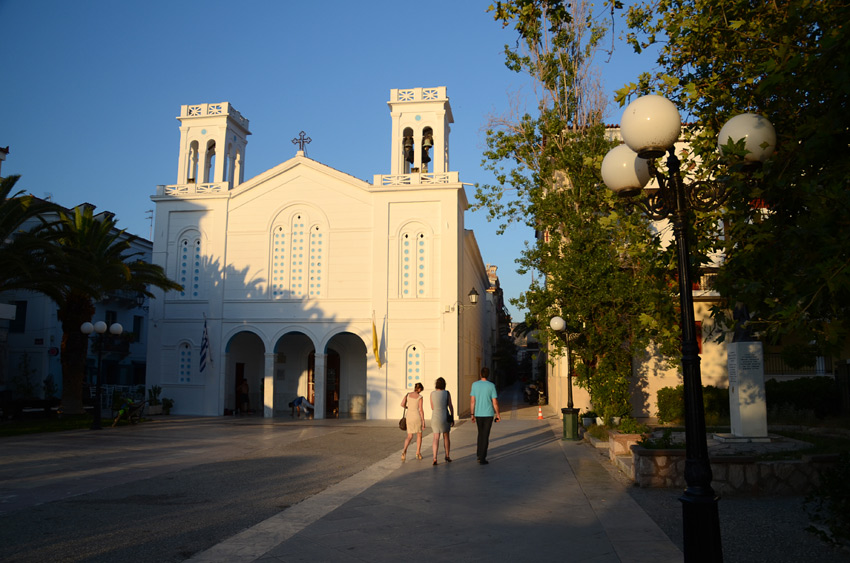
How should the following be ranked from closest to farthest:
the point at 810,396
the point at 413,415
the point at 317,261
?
the point at 413,415 → the point at 810,396 → the point at 317,261

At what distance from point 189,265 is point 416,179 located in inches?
432

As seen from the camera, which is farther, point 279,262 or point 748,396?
point 279,262

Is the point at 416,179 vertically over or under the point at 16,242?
over

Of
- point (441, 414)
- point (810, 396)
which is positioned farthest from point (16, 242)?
point (810, 396)

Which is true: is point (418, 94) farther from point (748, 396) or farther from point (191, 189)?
point (748, 396)

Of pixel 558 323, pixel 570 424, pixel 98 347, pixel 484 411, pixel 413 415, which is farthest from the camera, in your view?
pixel 98 347

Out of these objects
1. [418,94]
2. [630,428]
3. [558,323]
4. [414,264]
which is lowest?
[630,428]

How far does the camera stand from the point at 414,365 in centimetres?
2612

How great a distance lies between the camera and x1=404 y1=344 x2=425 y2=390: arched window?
26.0 metres

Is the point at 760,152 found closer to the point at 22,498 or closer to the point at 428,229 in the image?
the point at 22,498

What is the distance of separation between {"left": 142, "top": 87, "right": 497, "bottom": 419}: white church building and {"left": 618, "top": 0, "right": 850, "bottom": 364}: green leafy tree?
1864 centimetres

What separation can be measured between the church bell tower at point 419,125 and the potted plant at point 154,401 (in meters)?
14.0

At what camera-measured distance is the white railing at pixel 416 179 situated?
27.0 m

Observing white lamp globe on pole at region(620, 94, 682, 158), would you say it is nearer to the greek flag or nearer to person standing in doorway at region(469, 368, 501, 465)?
person standing in doorway at region(469, 368, 501, 465)
